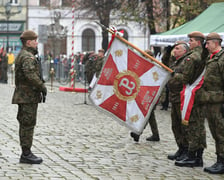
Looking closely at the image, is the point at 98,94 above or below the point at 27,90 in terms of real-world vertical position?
below

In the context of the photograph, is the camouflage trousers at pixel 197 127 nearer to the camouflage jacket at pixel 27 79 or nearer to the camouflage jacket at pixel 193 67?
the camouflage jacket at pixel 193 67

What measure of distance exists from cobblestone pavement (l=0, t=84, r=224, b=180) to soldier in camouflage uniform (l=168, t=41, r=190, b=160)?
0.30 m

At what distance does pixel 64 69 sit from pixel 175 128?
988 inches

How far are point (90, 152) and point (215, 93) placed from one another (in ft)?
8.06

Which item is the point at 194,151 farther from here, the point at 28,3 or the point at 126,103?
the point at 28,3

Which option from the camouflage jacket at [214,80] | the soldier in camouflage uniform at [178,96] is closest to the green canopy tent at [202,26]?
the soldier in camouflage uniform at [178,96]

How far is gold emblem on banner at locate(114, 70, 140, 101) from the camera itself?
9.41 meters

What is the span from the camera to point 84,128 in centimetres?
1303

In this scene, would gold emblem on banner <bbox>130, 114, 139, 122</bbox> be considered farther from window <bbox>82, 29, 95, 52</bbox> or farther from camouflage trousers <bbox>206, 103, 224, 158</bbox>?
window <bbox>82, 29, 95, 52</bbox>

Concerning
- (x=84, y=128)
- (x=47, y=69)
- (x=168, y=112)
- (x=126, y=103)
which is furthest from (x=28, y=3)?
(x=126, y=103)

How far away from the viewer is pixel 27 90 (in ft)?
27.9

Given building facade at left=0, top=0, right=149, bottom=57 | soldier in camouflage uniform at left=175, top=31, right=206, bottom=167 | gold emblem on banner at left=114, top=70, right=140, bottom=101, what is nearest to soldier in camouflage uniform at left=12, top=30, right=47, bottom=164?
gold emblem on banner at left=114, top=70, right=140, bottom=101

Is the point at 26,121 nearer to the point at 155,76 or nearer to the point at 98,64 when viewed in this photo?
the point at 155,76

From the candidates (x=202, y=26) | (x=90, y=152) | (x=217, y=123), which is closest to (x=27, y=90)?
(x=90, y=152)
